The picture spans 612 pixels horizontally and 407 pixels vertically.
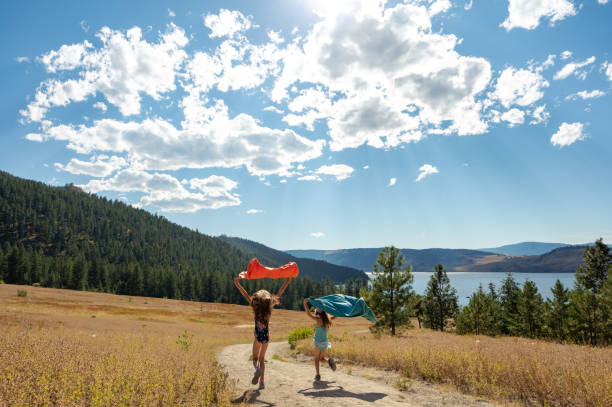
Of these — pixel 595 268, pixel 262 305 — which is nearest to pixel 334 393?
pixel 262 305

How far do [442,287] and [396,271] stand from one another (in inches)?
1259

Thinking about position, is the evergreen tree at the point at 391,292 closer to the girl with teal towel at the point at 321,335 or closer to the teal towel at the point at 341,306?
the teal towel at the point at 341,306

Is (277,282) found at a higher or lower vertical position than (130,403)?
lower

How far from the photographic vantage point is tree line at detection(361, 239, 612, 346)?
94.6 ft

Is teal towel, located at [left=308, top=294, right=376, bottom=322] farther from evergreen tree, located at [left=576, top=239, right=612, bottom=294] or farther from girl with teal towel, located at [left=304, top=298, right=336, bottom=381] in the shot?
evergreen tree, located at [left=576, top=239, right=612, bottom=294]

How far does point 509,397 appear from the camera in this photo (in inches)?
305

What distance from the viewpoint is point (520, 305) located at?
4556 cm

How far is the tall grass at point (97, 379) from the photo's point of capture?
5.04 metres

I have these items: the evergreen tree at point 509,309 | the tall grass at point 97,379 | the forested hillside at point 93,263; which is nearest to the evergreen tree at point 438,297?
the evergreen tree at point 509,309

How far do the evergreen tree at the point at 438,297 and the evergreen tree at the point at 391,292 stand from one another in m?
27.7

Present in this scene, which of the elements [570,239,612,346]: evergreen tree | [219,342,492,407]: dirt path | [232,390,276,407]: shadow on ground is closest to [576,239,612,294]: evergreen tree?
[570,239,612,346]: evergreen tree

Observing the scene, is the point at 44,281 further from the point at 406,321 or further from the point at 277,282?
the point at 406,321

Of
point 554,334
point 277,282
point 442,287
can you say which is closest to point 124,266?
point 277,282

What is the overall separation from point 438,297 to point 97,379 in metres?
58.0
